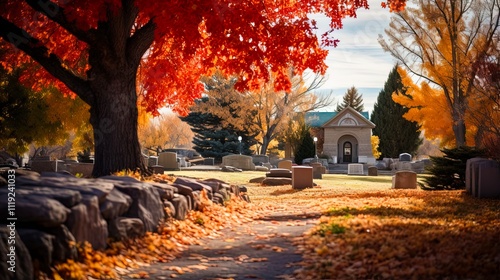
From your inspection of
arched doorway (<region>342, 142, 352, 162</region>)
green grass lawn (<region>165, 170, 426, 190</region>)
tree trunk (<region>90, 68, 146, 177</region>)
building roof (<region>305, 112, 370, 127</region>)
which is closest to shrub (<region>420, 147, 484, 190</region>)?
green grass lawn (<region>165, 170, 426, 190</region>)

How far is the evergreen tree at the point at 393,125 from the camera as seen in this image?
59.1 metres

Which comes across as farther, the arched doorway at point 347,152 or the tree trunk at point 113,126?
the arched doorway at point 347,152

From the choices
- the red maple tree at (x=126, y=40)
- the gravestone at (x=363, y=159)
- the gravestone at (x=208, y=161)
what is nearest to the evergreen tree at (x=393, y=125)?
the gravestone at (x=363, y=159)

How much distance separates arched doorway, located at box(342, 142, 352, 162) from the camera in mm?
61188

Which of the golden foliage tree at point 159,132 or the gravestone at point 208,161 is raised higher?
the golden foliage tree at point 159,132

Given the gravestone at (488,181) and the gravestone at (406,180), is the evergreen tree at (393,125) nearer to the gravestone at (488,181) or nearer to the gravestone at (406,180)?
the gravestone at (406,180)

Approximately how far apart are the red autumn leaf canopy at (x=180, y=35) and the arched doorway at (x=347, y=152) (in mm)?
45882

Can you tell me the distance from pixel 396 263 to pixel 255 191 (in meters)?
16.1

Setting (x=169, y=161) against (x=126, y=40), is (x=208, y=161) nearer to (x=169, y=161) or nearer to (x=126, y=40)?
(x=169, y=161)

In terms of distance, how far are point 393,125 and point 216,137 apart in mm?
21683

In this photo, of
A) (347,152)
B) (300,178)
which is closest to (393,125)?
(347,152)

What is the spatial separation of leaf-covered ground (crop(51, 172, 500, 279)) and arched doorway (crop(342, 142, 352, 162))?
50531mm

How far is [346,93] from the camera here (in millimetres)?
73500

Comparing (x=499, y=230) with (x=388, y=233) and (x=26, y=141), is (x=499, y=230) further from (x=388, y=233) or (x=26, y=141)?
(x=26, y=141)
